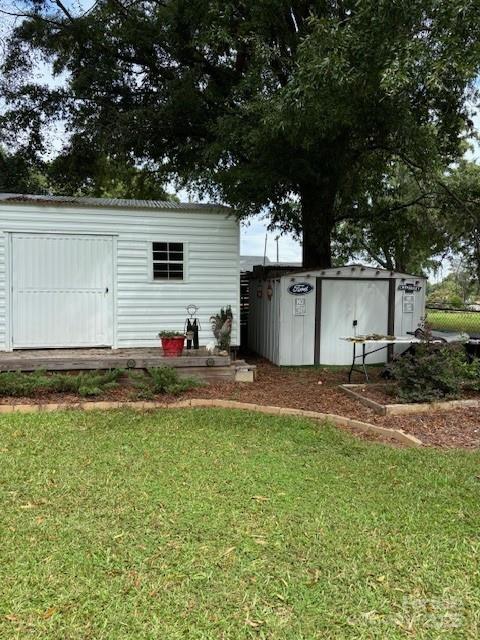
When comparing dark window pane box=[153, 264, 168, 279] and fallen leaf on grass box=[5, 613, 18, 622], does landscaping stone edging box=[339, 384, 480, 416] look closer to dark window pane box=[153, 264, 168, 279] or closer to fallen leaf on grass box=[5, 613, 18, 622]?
dark window pane box=[153, 264, 168, 279]

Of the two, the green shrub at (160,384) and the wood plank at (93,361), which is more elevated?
the wood plank at (93,361)

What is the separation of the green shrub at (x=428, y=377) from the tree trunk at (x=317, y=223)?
444cm

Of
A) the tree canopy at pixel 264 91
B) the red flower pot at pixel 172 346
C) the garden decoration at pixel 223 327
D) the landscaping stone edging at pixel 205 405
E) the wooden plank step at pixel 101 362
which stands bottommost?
the landscaping stone edging at pixel 205 405

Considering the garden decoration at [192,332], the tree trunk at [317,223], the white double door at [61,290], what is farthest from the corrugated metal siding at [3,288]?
the tree trunk at [317,223]

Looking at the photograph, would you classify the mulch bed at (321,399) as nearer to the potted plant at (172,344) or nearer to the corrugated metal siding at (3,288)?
the potted plant at (172,344)

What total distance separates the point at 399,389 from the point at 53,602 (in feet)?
15.8

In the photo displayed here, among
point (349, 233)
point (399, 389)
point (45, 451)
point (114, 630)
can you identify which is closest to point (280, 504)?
point (114, 630)

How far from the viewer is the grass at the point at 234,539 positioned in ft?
7.07

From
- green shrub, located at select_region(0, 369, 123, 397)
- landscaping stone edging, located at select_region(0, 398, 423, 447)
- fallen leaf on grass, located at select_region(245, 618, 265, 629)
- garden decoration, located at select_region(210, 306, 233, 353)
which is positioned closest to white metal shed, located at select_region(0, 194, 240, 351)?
garden decoration, located at select_region(210, 306, 233, 353)

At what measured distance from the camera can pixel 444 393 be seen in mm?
6102

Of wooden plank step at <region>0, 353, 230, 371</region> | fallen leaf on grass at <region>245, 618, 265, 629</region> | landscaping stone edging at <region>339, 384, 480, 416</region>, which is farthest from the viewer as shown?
wooden plank step at <region>0, 353, 230, 371</region>

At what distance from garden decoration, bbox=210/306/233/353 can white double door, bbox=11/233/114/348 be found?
170 centimetres

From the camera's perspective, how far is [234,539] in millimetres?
2781

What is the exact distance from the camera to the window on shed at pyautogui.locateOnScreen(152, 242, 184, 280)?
27.0 ft
